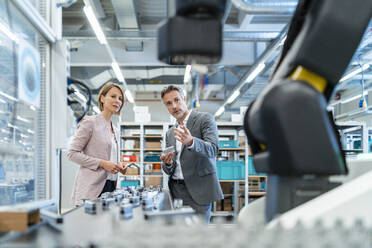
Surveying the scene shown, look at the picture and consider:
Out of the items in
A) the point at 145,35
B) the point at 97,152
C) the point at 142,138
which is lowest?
the point at 97,152

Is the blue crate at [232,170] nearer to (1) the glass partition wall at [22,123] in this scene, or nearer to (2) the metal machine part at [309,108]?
(1) the glass partition wall at [22,123]

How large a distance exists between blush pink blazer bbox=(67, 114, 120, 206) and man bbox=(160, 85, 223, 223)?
39 centimetres

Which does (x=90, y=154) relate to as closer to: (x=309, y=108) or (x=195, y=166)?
(x=195, y=166)

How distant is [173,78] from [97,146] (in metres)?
8.93

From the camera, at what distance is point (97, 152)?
201 centimetres

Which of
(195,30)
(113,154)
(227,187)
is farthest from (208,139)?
(227,187)

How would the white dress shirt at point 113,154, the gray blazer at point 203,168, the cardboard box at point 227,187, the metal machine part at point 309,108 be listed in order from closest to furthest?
1. the metal machine part at point 309,108
2. the white dress shirt at point 113,154
3. the gray blazer at point 203,168
4. the cardboard box at point 227,187

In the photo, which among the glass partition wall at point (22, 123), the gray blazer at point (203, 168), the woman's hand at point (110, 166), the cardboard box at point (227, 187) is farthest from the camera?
the cardboard box at point (227, 187)

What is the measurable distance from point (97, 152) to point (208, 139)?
74 centimetres

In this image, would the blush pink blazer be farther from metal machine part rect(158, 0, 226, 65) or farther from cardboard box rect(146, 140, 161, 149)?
cardboard box rect(146, 140, 161, 149)

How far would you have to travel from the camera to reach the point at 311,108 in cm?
58

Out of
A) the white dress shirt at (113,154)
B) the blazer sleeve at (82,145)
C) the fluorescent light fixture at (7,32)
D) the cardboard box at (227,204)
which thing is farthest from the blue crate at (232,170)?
the fluorescent light fixture at (7,32)

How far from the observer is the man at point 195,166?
83.0 inches

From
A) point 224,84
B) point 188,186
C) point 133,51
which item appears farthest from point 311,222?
point 224,84
